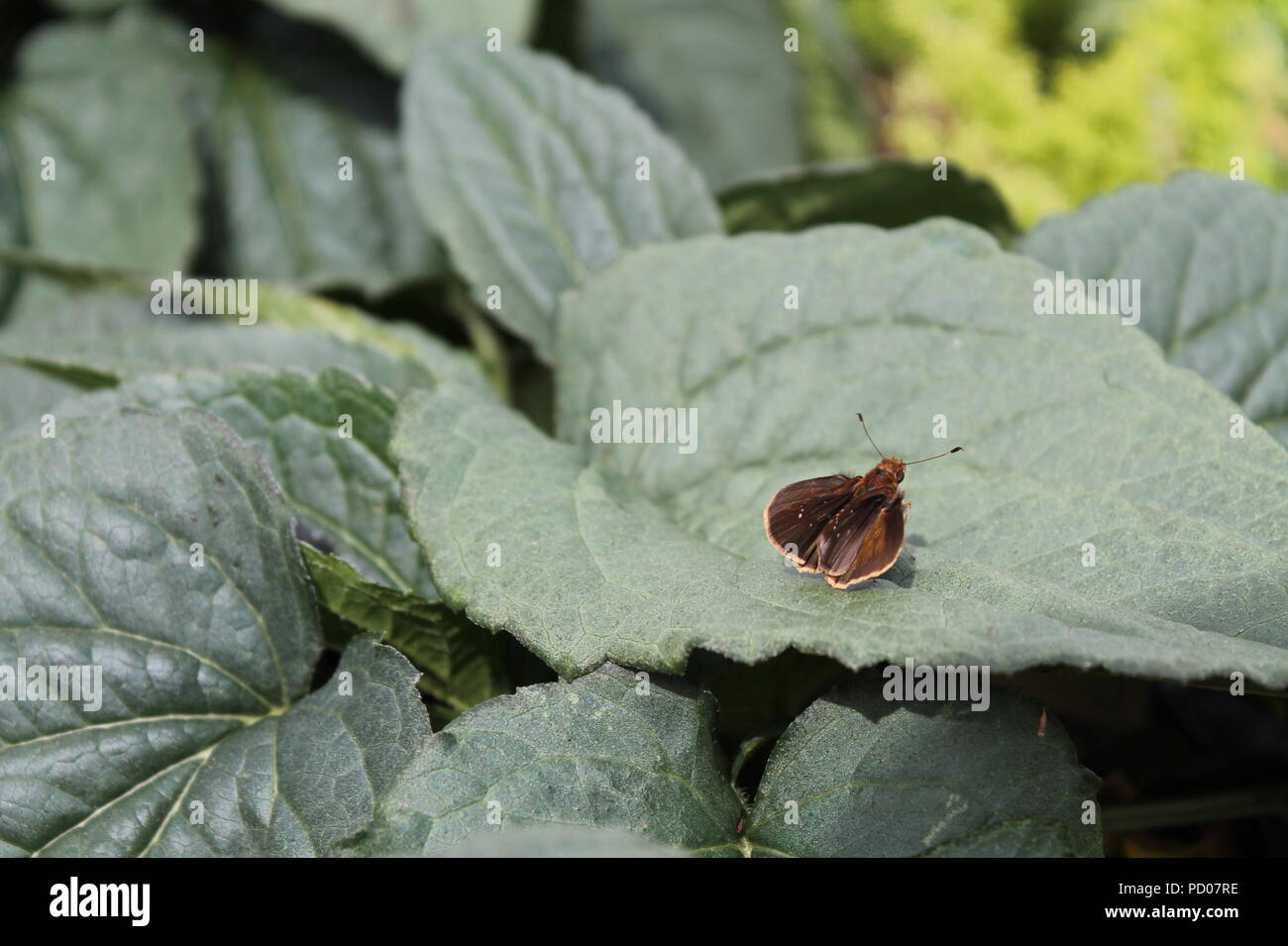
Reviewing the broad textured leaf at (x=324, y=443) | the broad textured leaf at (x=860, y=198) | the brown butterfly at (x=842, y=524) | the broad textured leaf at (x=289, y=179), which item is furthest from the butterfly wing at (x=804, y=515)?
the broad textured leaf at (x=289, y=179)

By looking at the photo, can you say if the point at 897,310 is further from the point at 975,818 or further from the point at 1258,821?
the point at 1258,821

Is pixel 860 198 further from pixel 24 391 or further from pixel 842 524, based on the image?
pixel 24 391

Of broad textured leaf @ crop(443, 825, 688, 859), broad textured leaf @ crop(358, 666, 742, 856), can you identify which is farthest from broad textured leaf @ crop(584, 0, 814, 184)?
broad textured leaf @ crop(443, 825, 688, 859)

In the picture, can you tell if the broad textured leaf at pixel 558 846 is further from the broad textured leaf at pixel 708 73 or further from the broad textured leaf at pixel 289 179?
the broad textured leaf at pixel 708 73

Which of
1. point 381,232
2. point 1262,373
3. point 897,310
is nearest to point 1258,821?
point 1262,373

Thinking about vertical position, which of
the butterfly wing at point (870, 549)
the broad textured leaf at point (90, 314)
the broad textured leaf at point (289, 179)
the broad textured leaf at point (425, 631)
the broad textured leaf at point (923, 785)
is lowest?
the broad textured leaf at point (923, 785)

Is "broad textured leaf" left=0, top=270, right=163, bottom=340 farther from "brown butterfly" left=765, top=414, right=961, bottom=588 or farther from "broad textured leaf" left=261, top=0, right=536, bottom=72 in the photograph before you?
"brown butterfly" left=765, top=414, right=961, bottom=588
